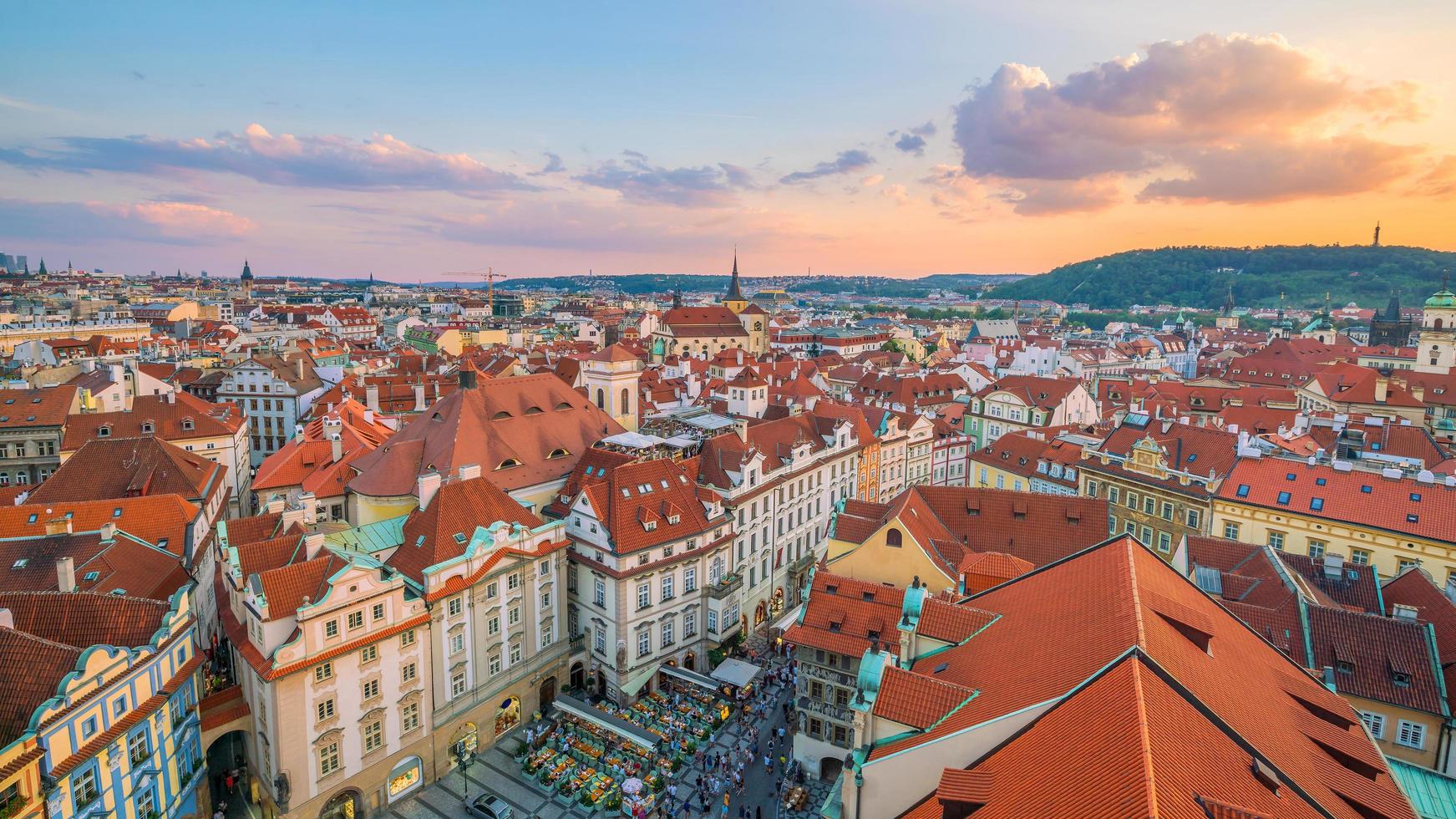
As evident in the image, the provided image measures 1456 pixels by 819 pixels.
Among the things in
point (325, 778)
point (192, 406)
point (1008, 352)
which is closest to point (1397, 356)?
point (1008, 352)

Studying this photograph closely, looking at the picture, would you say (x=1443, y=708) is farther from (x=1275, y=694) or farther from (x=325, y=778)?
(x=325, y=778)

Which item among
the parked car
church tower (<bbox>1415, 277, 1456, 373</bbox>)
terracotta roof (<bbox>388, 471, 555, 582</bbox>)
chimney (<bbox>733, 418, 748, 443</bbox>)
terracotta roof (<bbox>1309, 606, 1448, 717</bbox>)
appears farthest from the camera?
church tower (<bbox>1415, 277, 1456, 373</bbox>)

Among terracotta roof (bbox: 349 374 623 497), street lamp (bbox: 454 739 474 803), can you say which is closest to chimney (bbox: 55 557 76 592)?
terracotta roof (bbox: 349 374 623 497)

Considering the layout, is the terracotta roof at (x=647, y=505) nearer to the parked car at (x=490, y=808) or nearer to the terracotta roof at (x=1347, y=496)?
the parked car at (x=490, y=808)

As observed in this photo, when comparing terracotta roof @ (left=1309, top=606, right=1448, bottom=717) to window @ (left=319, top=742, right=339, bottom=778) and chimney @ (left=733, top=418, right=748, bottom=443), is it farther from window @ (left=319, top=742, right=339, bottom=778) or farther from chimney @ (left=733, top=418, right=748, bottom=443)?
window @ (left=319, top=742, right=339, bottom=778)

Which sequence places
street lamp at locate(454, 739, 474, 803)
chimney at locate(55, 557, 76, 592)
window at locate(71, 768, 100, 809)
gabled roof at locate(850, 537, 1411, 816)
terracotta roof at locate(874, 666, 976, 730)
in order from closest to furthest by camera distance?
1. gabled roof at locate(850, 537, 1411, 816)
2. terracotta roof at locate(874, 666, 976, 730)
3. window at locate(71, 768, 100, 809)
4. chimney at locate(55, 557, 76, 592)
5. street lamp at locate(454, 739, 474, 803)

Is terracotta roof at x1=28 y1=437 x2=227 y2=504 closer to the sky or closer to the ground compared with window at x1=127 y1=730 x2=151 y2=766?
closer to the sky

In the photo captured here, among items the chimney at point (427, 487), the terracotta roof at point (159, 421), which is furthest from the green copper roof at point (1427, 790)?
the terracotta roof at point (159, 421)
